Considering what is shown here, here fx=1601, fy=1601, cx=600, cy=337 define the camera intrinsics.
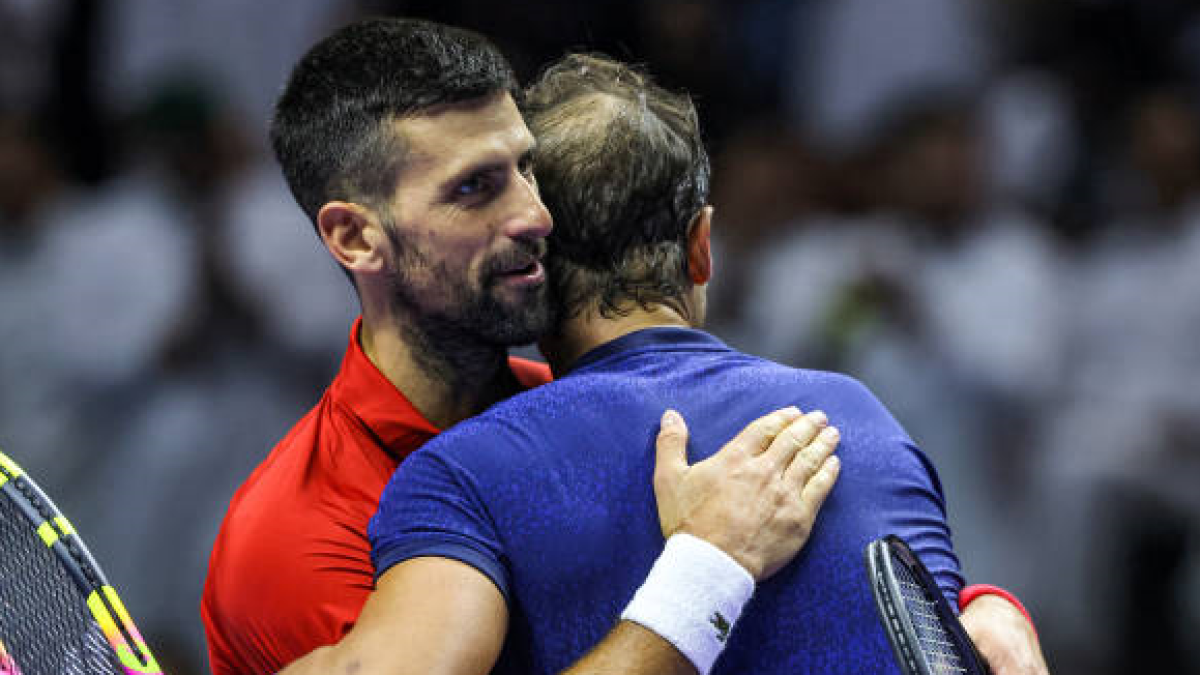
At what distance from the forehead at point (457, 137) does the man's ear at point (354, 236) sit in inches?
4.6

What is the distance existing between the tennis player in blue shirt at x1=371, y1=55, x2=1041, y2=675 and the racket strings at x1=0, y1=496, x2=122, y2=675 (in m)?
0.44

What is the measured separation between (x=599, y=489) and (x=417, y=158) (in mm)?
655

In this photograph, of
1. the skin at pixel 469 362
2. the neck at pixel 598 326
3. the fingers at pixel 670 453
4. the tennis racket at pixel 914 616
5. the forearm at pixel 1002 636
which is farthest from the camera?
the neck at pixel 598 326

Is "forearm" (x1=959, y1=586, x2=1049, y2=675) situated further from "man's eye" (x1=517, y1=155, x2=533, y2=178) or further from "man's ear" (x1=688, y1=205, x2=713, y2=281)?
"man's eye" (x1=517, y1=155, x2=533, y2=178)

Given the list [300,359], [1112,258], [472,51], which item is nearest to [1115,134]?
[1112,258]

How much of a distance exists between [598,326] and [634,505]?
0.34 metres

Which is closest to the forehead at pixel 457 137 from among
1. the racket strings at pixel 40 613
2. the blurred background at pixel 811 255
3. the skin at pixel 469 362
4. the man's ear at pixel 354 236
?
the skin at pixel 469 362

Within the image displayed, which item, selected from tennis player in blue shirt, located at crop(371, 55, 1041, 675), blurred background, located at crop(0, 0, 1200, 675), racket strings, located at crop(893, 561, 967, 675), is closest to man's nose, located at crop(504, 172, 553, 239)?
tennis player in blue shirt, located at crop(371, 55, 1041, 675)

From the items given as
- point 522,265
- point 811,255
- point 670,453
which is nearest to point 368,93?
point 522,265

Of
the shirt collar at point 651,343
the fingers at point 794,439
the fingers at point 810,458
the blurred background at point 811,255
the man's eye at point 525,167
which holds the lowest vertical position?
the blurred background at point 811,255

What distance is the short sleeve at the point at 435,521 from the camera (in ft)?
6.90

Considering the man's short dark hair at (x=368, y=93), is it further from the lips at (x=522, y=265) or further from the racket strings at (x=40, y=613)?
the racket strings at (x=40, y=613)

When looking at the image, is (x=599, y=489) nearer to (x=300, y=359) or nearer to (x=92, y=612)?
(x=92, y=612)

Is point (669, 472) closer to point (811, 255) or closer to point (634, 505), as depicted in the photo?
point (634, 505)
